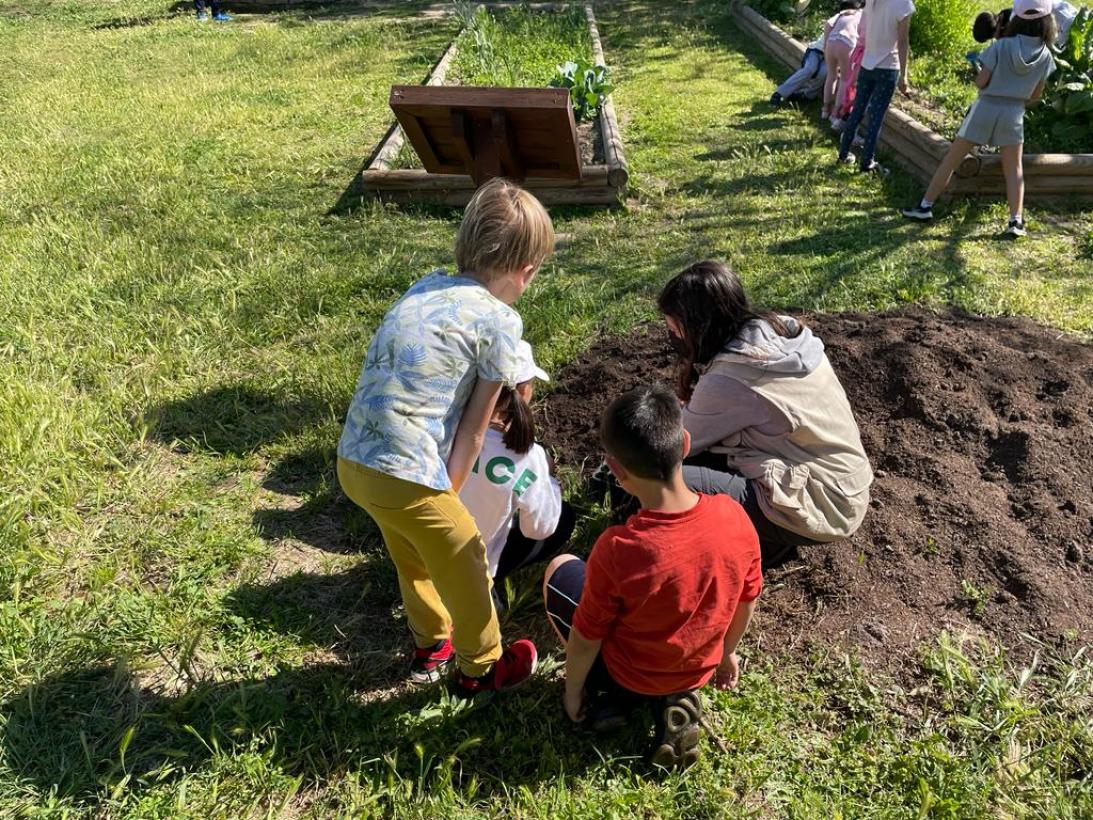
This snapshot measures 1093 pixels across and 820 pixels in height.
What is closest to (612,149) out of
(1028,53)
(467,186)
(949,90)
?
(467,186)

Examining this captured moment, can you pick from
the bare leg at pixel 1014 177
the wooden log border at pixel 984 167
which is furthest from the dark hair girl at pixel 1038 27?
the wooden log border at pixel 984 167

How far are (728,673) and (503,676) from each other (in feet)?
2.47

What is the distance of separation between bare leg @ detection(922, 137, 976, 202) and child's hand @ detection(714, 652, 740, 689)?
191 inches

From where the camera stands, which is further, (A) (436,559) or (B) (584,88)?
(B) (584,88)

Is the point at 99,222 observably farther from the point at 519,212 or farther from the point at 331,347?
the point at 519,212

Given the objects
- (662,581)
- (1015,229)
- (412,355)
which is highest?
(412,355)

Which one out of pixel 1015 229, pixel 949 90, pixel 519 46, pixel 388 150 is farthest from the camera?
pixel 519 46

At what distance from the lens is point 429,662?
2.66 metres

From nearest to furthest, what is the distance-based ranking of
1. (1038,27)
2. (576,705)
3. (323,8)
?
(576,705)
(1038,27)
(323,8)

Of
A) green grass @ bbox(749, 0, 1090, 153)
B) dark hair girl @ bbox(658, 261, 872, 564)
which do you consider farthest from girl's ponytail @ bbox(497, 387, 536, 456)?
green grass @ bbox(749, 0, 1090, 153)

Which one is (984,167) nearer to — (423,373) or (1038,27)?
(1038,27)

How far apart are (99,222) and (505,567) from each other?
5.21 meters

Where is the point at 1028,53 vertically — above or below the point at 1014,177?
above

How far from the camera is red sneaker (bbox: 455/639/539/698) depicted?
2596 mm
